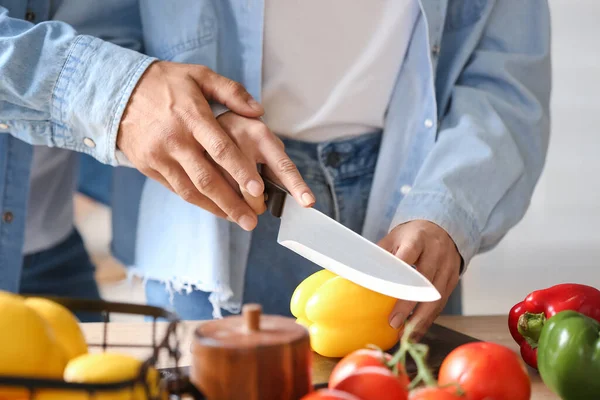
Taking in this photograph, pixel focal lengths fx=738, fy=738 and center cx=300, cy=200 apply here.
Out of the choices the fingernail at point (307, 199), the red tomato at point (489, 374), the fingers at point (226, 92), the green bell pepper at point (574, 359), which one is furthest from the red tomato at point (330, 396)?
the fingers at point (226, 92)

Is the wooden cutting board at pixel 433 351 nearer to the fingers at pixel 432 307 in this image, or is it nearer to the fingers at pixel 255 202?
the fingers at pixel 432 307

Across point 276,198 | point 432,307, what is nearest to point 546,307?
point 432,307

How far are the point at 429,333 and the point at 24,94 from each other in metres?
0.63

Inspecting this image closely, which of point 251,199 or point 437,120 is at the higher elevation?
point 437,120

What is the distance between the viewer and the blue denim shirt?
3.23ft

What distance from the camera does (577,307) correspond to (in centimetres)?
89

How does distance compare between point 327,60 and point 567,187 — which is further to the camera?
point 567,187

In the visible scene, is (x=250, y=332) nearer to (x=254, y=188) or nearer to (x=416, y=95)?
(x=254, y=188)

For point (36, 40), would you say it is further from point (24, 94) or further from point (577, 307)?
point (577, 307)

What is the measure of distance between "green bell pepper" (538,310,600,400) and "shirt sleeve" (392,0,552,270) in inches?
12.0

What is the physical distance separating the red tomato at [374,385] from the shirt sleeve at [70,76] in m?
0.54

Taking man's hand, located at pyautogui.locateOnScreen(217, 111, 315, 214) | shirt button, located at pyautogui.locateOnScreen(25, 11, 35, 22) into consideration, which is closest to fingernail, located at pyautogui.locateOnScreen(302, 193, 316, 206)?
man's hand, located at pyautogui.locateOnScreen(217, 111, 315, 214)

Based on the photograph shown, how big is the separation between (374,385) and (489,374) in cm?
13

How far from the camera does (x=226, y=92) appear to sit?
0.98 m
